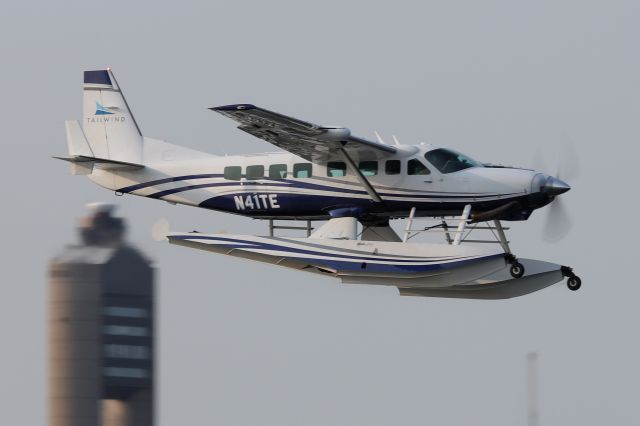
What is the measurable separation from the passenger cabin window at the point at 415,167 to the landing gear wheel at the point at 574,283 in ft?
12.1

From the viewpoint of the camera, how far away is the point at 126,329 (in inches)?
3246

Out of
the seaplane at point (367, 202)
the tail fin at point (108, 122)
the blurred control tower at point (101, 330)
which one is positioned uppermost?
the tail fin at point (108, 122)

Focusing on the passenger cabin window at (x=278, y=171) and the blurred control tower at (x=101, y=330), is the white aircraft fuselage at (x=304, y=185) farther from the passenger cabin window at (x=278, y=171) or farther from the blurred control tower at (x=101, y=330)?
the blurred control tower at (x=101, y=330)

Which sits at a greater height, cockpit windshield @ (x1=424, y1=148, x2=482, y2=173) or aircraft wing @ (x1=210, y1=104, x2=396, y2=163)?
aircraft wing @ (x1=210, y1=104, x2=396, y2=163)

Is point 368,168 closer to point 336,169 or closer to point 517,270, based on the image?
point 336,169

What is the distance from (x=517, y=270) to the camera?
2409 centimetres

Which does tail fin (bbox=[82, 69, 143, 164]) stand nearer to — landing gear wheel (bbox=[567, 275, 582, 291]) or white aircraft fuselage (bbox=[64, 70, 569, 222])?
white aircraft fuselage (bbox=[64, 70, 569, 222])

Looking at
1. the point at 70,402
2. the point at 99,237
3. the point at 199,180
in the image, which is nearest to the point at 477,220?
the point at 199,180

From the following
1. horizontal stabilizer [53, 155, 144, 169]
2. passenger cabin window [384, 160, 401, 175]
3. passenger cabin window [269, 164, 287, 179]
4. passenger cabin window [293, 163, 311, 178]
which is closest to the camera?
passenger cabin window [384, 160, 401, 175]

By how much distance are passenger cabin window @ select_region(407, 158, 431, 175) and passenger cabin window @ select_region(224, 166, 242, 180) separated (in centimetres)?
374

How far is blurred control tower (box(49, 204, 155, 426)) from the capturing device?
242ft

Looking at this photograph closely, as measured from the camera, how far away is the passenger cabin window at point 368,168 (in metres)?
25.0

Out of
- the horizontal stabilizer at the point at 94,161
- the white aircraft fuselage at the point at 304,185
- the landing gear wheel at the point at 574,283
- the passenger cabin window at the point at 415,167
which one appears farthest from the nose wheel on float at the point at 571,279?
the horizontal stabilizer at the point at 94,161

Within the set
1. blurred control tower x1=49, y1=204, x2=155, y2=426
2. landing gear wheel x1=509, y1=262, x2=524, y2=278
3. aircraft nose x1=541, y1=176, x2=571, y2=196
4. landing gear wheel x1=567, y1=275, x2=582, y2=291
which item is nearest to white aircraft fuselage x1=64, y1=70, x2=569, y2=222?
aircraft nose x1=541, y1=176, x2=571, y2=196
